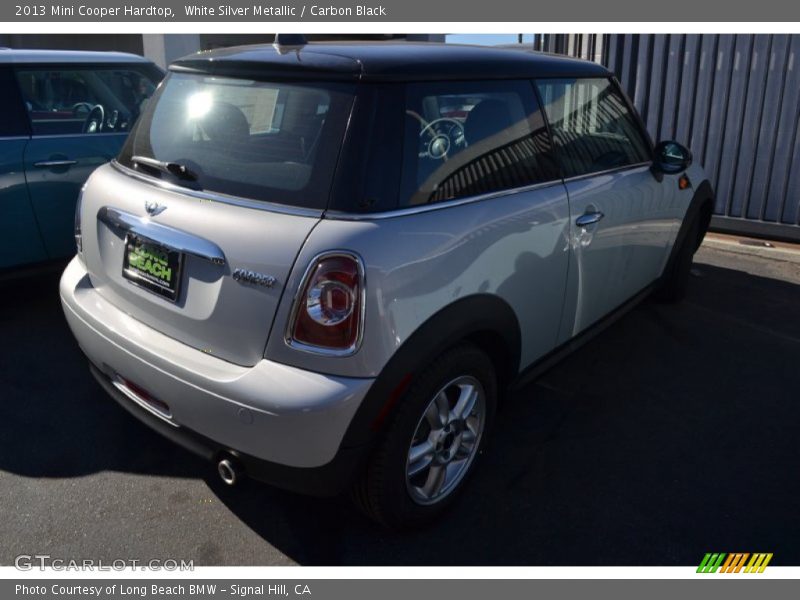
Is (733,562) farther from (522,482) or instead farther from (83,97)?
(83,97)

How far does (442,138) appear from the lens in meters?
2.54

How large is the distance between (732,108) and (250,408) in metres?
6.24

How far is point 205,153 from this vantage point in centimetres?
257

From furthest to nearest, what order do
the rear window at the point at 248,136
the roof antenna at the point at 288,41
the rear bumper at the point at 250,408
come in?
1. the roof antenna at the point at 288,41
2. the rear window at the point at 248,136
3. the rear bumper at the point at 250,408

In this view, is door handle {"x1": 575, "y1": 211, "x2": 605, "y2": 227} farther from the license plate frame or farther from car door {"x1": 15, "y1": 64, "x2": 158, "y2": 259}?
car door {"x1": 15, "y1": 64, "x2": 158, "y2": 259}

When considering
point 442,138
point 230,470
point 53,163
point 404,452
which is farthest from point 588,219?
point 53,163

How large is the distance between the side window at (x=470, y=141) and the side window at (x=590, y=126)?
0.15 metres

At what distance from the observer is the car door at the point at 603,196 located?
10.4 ft

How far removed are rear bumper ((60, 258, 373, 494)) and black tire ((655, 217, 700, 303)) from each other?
3.08 meters

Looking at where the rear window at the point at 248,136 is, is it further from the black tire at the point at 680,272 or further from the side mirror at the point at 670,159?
the black tire at the point at 680,272

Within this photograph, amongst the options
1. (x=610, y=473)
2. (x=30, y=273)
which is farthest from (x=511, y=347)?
(x=30, y=273)

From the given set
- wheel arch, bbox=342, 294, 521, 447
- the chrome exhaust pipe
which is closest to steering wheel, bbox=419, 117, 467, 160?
wheel arch, bbox=342, 294, 521, 447

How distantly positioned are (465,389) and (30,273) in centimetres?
311

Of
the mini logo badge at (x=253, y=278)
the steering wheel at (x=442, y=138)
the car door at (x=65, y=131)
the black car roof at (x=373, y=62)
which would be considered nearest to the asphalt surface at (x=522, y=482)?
the car door at (x=65, y=131)
